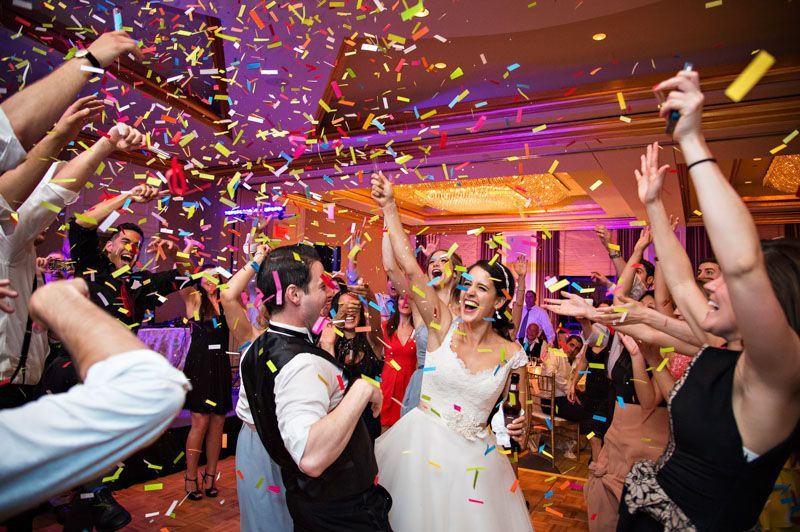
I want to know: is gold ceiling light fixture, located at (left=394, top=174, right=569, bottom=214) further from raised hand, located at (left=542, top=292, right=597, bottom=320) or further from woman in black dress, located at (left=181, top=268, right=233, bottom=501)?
raised hand, located at (left=542, top=292, right=597, bottom=320)

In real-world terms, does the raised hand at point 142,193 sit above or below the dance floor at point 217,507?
above

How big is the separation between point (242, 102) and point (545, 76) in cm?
350

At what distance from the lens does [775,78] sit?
448 cm

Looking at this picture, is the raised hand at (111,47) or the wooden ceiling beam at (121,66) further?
the wooden ceiling beam at (121,66)

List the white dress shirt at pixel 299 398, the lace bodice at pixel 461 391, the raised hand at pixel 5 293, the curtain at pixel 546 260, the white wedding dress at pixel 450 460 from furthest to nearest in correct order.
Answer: the curtain at pixel 546 260 → the lace bodice at pixel 461 391 → the white wedding dress at pixel 450 460 → the white dress shirt at pixel 299 398 → the raised hand at pixel 5 293

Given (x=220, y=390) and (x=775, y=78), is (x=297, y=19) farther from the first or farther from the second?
(x=775, y=78)

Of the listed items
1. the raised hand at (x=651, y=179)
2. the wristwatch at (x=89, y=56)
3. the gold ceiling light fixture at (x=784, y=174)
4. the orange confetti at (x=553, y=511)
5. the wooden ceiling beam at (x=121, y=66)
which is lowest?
the orange confetti at (x=553, y=511)

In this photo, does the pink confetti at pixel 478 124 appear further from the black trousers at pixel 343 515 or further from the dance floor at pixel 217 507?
the black trousers at pixel 343 515

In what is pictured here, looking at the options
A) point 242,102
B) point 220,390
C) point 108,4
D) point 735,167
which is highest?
point 108,4

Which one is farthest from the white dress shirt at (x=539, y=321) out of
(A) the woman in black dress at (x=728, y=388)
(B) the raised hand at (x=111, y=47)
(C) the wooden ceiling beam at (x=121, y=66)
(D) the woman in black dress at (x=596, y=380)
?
(B) the raised hand at (x=111, y=47)

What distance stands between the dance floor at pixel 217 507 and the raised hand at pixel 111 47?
298cm

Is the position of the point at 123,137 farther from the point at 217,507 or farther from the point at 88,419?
the point at 217,507

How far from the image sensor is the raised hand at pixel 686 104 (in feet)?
3.91

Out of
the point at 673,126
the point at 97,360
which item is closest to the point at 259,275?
the point at 97,360
